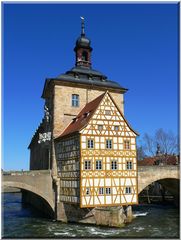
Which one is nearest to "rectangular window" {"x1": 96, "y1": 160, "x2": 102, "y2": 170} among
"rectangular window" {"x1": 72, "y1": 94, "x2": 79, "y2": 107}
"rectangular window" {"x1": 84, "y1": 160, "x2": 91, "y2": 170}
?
"rectangular window" {"x1": 84, "y1": 160, "x2": 91, "y2": 170}

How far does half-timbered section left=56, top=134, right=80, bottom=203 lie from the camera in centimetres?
2275

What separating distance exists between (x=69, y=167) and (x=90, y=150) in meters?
2.47

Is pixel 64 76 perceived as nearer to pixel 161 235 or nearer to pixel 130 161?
pixel 130 161

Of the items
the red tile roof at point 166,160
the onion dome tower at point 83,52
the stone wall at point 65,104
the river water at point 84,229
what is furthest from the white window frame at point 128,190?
the red tile roof at point 166,160

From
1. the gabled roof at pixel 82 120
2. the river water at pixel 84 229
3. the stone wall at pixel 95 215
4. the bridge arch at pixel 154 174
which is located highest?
the gabled roof at pixel 82 120

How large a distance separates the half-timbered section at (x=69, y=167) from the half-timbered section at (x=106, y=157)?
261 mm

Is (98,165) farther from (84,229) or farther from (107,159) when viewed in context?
(84,229)

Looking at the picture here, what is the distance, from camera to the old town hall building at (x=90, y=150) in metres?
22.3

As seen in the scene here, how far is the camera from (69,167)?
2380 centimetres

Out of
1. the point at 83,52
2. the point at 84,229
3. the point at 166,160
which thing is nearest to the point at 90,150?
the point at 84,229

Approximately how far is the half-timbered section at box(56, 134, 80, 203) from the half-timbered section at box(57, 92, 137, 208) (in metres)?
0.26

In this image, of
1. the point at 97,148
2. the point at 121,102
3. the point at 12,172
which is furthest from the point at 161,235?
the point at 121,102

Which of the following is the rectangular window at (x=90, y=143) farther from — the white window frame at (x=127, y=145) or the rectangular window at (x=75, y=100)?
the rectangular window at (x=75, y=100)

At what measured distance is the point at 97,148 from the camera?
75.2 feet
